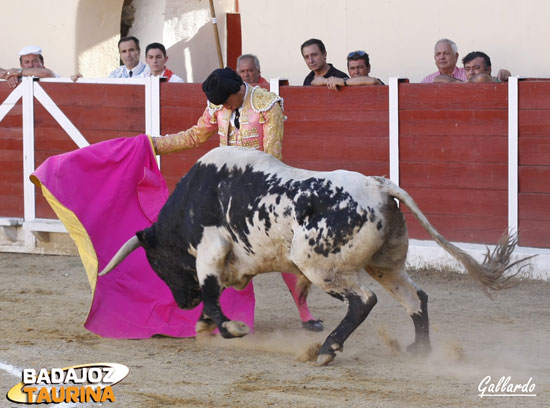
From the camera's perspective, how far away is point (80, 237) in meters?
4.83

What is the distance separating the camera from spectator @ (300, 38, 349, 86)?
21.9 ft

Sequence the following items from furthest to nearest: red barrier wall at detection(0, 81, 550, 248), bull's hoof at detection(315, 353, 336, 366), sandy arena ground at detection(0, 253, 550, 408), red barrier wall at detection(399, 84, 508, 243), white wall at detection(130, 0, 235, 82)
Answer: white wall at detection(130, 0, 235, 82), red barrier wall at detection(399, 84, 508, 243), red barrier wall at detection(0, 81, 550, 248), bull's hoof at detection(315, 353, 336, 366), sandy arena ground at detection(0, 253, 550, 408)

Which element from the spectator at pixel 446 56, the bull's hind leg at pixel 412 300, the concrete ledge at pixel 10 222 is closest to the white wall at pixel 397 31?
the spectator at pixel 446 56

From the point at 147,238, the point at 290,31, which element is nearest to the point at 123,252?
the point at 147,238

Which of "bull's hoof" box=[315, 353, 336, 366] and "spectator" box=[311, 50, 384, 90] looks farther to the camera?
"spectator" box=[311, 50, 384, 90]

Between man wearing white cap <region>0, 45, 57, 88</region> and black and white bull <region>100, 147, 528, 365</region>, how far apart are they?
3405 mm

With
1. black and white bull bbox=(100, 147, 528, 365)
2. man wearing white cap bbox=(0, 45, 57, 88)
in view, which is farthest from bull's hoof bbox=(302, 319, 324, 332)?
man wearing white cap bbox=(0, 45, 57, 88)

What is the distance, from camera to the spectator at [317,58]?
6.66 m

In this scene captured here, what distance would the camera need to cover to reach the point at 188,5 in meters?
10.2

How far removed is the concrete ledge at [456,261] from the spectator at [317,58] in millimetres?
1222

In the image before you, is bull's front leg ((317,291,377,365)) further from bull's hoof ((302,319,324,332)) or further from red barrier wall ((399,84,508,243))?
red barrier wall ((399,84,508,243))

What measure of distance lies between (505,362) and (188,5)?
6.81 meters

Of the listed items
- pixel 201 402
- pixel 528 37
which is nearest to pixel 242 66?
pixel 528 37

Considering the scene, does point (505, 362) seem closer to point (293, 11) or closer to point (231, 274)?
point (231, 274)
